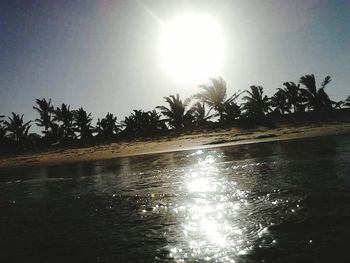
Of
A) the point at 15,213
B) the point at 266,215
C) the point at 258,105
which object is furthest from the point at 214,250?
the point at 258,105

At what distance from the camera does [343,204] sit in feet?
16.8

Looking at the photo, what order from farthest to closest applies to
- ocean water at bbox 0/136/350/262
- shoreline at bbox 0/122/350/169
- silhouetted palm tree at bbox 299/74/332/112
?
1. silhouetted palm tree at bbox 299/74/332/112
2. shoreline at bbox 0/122/350/169
3. ocean water at bbox 0/136/350/262

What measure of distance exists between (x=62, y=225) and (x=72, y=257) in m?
1.79

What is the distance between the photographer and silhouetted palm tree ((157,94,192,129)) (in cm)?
4347

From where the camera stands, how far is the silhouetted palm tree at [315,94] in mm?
38697

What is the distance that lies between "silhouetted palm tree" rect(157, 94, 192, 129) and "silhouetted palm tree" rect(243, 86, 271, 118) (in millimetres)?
7575

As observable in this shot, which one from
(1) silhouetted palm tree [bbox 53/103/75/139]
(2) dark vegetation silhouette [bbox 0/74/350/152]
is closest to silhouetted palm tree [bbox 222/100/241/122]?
(2) dark vegetation silhouette [bbox 0/74/350/152]

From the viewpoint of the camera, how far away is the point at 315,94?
39.3m

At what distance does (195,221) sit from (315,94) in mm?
38143

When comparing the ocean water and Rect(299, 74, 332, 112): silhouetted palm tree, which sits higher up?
Rect(299, 74, 332, 112): silhouetted palm tree

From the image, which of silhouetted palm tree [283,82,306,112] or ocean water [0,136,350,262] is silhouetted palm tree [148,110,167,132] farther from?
ocean water [0,136,350,262]

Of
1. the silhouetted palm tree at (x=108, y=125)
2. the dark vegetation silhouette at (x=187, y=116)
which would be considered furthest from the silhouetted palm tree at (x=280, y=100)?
the silhouetted palm tree at (x=108, y=125)

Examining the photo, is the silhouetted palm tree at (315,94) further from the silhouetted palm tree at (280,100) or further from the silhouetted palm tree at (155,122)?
the silhouetted palm tree at (155,122)

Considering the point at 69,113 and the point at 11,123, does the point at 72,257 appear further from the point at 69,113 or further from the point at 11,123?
the point at 11,123
